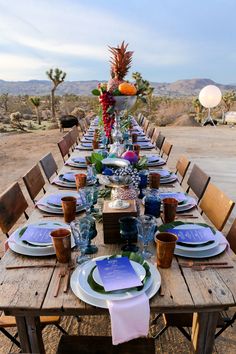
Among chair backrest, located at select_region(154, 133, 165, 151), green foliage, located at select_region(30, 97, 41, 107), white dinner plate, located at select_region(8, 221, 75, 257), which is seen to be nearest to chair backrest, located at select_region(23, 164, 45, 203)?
white dinner plate, located at select_region(8, 221, 75, 257)

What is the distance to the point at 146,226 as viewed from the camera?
3.87 feet

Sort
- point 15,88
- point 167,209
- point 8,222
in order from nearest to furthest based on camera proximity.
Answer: point 167,209 → point 8,222 → point 15,88

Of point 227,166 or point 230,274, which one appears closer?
point 230,274

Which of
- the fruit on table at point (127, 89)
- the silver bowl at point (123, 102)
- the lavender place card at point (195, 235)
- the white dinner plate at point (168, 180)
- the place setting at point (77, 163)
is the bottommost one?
the place setting at point (77, 163)

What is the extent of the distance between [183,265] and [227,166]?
14.9 feet

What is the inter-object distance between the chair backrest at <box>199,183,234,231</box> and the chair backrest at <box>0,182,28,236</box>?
1.18m

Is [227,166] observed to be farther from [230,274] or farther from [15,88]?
[15,88]

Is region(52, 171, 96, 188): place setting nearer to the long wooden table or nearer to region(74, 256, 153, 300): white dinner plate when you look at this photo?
the long wooden table

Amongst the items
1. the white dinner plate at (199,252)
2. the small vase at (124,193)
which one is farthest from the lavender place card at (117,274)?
the small vase at (124,193)

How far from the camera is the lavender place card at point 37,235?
127 cm

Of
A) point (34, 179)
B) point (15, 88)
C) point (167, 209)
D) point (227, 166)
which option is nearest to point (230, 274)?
point (167, 209)

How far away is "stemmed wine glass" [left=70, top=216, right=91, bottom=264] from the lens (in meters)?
1.15

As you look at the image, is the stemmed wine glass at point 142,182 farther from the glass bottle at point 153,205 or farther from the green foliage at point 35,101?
the green foliage at point 35,101

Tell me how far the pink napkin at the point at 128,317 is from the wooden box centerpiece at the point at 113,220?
1.24 ft
